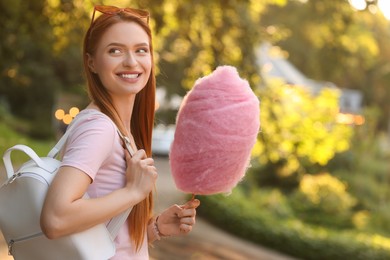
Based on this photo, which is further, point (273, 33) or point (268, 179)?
point (268, 179)

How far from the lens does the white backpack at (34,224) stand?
1666 millimetres

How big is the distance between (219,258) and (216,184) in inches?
302

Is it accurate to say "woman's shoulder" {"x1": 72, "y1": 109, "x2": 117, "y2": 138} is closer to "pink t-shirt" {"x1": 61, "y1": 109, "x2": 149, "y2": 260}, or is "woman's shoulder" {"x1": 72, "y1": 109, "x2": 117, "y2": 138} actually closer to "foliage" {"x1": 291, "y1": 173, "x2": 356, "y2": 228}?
"pink t-shirt" {"x1": 61, "y1": 109, "x2": 149, "y2": 260}

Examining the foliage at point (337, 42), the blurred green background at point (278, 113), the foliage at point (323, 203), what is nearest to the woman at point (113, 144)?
the blurred green background at point (278, 113)

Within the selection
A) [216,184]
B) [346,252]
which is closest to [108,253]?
[216,184]

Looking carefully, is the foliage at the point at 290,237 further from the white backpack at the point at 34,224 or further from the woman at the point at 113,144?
the white backpack at the point at 34,224

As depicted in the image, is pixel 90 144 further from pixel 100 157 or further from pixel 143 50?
pixel 143 50

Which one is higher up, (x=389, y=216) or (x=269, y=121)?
(x=269, y=121)

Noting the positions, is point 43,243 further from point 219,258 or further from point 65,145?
point 219,258

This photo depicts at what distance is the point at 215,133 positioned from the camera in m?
1.98

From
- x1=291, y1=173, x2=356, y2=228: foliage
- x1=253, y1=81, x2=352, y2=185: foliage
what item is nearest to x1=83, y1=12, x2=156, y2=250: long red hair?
x1=253, y1=81, x2=352, y2=185: foliage

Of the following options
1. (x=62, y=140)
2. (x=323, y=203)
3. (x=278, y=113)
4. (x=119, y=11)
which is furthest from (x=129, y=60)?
(x=323, y=203)

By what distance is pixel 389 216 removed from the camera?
609 inches

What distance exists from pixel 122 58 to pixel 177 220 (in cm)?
56
